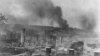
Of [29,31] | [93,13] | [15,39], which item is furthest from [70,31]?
[15,39]

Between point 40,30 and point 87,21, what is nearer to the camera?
point 87,21

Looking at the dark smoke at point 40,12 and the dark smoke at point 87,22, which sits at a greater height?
the dark smoke at point 40,12

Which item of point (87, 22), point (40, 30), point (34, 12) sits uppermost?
point (34, 12)

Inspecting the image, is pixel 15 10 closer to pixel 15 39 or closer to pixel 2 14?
pixel 2 14

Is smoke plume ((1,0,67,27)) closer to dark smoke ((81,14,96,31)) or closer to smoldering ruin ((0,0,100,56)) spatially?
smoldering ruin ((0,0,100,56))

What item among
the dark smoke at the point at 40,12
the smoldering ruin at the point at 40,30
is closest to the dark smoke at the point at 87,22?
the smoldering ruin at the point at 40,30

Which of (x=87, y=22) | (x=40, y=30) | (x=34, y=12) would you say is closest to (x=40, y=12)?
(x=34, y=12)

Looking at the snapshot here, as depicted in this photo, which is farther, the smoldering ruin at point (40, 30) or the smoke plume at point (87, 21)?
the smoke plume at point (87, 21)

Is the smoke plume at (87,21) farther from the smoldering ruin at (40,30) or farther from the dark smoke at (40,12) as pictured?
the dark smoke at (40,12)

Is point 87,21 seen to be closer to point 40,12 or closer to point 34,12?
point 40,12
